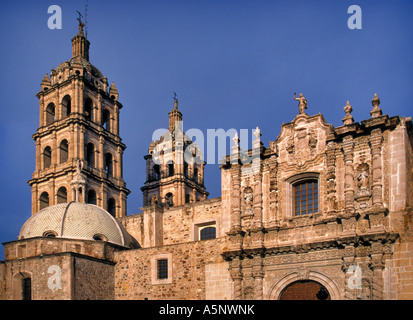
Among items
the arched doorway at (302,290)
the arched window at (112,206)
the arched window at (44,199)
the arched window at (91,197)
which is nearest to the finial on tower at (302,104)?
the arched doorway at (302,290)

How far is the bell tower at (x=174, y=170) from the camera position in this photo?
2024 inches

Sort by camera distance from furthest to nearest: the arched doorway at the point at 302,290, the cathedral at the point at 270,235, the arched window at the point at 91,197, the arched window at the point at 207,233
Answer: the arched window at the point at 91,197, the arched window at the point at 207,233, the arched doorway at the point at 302,290, the cathedral at the point at 270,235

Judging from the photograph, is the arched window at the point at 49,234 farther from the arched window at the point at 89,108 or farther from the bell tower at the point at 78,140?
the arched window at the point at 89,108

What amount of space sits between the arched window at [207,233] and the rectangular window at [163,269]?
237 inches

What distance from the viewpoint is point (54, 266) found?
2636 cm

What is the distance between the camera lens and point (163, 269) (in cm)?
2750

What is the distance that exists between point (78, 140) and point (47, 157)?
14.2ft

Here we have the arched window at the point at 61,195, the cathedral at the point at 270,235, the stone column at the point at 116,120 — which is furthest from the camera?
the stone column at the point at 116,120

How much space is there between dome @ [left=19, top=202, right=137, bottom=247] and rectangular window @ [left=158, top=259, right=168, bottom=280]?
3829 millimetres

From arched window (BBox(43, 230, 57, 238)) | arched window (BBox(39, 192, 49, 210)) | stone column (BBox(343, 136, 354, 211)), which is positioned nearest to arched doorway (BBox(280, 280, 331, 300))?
stone column (BBox(343, 136, 354, 211))
